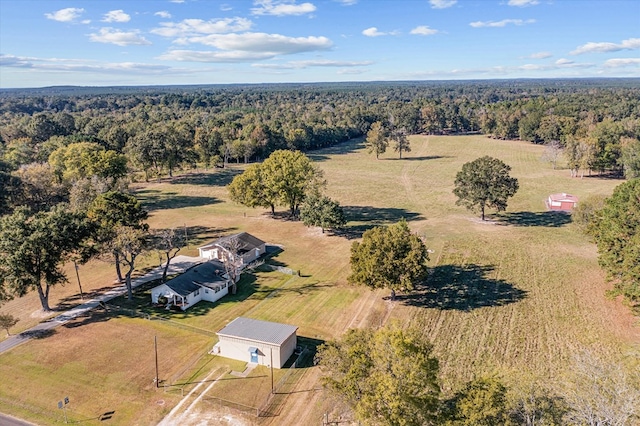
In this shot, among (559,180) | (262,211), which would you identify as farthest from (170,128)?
(559,180)

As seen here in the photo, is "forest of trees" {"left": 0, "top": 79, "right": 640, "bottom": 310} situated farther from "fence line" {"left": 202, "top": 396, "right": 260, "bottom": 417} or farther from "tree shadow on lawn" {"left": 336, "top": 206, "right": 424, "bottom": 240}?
"fence line" {"left": 202, "top": 396, "right": 260, "bottom": 417}

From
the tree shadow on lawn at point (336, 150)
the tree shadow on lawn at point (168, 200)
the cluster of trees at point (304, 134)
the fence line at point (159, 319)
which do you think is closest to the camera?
the fence line at point (159, 319)

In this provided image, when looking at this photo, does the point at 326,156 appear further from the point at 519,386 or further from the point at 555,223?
the point at 519,386

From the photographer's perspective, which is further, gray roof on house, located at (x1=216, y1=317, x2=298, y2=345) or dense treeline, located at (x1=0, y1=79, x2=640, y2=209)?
dense treeline, located at (x1=0, y1=79, x2=640, y2=209)

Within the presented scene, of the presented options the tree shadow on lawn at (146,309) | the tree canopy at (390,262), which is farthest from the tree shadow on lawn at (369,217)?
the tree shadow on lawn at (146,309)

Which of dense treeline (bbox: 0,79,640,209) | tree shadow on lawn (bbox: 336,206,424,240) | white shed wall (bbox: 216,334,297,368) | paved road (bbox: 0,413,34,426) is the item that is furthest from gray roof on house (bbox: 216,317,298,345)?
dense treeline (bbox: 0,79,640,209)

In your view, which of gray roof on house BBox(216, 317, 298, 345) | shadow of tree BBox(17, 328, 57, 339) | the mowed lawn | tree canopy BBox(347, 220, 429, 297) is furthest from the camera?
tree canopy BBox(347, 220, 429, 297)

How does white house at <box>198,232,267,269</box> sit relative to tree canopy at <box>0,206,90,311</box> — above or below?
→ below

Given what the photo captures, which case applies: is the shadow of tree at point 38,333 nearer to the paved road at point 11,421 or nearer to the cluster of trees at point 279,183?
the paved road at point 11,421
